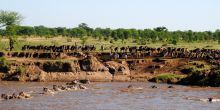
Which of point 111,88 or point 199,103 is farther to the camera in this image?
point 111,88

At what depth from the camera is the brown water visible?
45.1 m

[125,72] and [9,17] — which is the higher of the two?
[9,17]

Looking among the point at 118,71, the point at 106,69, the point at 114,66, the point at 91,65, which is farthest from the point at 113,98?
the point at 114,66

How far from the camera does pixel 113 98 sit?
52.5 metres

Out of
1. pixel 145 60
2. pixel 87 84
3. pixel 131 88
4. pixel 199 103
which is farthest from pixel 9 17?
pixel 199 103

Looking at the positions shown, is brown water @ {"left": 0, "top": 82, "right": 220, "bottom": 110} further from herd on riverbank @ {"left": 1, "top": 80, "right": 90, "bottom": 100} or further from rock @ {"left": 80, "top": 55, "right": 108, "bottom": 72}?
rock @ {"left": 80, "top": 55, "right": 108, "bottom": 72}

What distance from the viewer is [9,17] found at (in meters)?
104

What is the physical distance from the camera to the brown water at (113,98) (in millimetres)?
45131

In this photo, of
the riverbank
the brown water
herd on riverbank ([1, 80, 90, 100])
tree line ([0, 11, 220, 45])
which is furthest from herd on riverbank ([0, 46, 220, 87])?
tree line ([0, 11, 220, 45])

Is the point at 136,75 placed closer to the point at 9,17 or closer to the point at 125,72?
the point at 125,72

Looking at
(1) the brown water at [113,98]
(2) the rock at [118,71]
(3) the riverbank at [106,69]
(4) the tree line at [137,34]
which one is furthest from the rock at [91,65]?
(4) the tree line at [137,34]

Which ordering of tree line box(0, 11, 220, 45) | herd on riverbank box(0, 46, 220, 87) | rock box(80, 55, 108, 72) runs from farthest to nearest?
tree line box(0, 11, 220, 45) < rock box(80, 55, 108, 72) < herd on riverbank box(0, 46, 220, 87)

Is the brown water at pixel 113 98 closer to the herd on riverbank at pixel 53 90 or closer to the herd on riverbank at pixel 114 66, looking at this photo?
the herd on riverbank at pixel 53 90

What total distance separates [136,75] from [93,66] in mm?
6888
